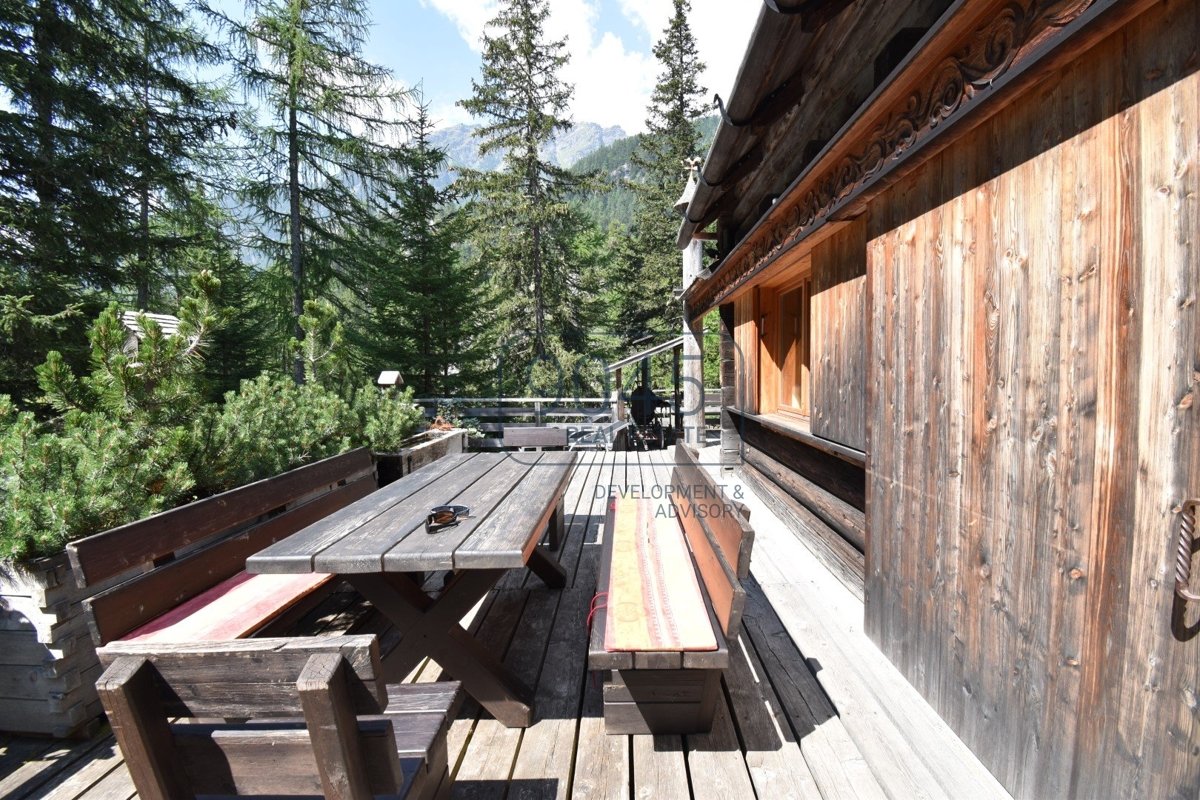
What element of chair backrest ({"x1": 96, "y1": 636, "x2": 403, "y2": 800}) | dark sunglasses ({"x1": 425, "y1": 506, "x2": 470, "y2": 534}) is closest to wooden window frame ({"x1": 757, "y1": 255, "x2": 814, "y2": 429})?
dark sunglasses ({"x1": 425, "y1": 506, "x2": 470, "y2": 534})

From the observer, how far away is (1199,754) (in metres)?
1.07

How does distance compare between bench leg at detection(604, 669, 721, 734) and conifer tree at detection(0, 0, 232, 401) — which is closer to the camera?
bench leg at detection(604, 669, 721, 734)

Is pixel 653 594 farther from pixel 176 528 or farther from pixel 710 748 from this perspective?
pixel 176 528

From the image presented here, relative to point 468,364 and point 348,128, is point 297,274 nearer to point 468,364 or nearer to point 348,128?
point 348,128

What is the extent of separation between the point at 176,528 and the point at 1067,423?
3.00 m

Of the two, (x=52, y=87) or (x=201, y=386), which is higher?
(x=52, y=87)

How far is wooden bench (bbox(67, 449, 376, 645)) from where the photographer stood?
1.77 metres

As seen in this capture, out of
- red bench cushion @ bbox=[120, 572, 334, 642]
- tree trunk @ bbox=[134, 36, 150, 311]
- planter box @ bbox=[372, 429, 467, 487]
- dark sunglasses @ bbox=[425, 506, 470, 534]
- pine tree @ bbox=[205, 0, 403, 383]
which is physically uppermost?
pine tree @ bbox=[205, 0, 403, 383]

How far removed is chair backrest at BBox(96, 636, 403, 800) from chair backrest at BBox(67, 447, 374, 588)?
0.91 meters

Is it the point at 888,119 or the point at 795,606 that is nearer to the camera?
the point at 888,119

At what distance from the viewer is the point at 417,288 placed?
12984mm

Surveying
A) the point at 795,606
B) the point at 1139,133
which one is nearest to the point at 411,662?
the point at 795,606

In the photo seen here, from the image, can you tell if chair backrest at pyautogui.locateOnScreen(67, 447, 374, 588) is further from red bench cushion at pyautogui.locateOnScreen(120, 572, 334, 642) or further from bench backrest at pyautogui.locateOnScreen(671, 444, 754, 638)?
bench backrest at pyautogui.locateOnScreen(671, 444, 754, 638)

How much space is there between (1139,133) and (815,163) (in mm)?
1500
